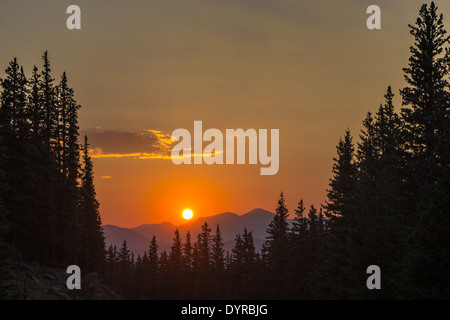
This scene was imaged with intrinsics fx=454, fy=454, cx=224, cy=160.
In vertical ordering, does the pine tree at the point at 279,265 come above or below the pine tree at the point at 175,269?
above

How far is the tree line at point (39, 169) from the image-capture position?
39.4 meters

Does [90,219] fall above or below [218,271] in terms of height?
above

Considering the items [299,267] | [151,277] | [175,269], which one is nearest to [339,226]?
[299,267]

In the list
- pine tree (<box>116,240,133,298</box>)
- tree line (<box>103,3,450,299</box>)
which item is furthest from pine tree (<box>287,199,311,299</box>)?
pine tree (<box>116,240,133,298</box>)

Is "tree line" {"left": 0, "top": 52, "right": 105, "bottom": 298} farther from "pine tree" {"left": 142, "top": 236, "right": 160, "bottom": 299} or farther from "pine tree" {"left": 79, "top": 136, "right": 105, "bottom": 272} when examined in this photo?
"pine tree" {"left": 142, "top": 236, "right": 160, "bottom": 299}

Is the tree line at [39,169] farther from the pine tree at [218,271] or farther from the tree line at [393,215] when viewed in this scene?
the pine tree at [218,271]

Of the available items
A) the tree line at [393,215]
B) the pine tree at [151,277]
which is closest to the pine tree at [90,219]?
the tree line at [393,215]

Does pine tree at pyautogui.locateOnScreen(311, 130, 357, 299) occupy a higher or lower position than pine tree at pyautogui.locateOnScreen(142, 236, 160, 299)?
higher

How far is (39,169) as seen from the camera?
43656 mm

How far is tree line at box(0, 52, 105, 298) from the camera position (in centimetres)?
3944

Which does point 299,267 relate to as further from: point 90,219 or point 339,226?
point 90,219

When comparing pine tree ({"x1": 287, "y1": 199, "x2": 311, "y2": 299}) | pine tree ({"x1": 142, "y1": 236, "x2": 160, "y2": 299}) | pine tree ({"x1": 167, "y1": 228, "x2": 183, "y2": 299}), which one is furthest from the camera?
pine tree ({"x1": 142, "y1": 236, "x2": 160, "y2": 299})

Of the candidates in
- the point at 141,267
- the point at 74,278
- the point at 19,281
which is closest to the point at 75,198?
the point at 74,278
